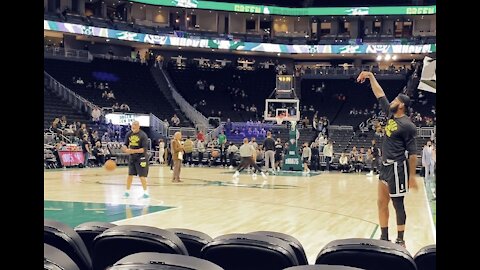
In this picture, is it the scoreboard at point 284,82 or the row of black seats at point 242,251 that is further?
the scoreboard at point 284,82

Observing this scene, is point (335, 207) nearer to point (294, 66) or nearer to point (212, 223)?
point (212, 223)

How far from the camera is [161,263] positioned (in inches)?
64.3

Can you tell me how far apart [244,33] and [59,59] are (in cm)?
1515

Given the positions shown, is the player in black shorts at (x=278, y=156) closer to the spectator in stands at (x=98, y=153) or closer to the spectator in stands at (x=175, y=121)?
the spectator in stands at (x=98, y=153)

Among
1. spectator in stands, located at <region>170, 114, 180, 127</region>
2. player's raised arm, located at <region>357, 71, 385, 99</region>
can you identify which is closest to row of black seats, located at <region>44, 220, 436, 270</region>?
player's raised arm, located at <region>357, 71, 385, 99</region>

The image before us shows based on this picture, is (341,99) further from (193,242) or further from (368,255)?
(368,255)

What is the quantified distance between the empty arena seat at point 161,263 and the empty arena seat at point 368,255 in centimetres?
81

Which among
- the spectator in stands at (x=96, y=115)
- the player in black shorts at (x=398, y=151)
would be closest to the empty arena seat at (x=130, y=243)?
the player in black shorts at (x=398, y=151)

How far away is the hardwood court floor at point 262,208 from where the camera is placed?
7.25 meters

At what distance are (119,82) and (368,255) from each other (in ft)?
110

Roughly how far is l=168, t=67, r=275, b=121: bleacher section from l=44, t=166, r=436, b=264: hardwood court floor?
818 inches

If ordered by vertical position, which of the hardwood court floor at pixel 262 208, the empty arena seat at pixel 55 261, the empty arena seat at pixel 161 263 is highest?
the empty arena seat at pixel 161 263
